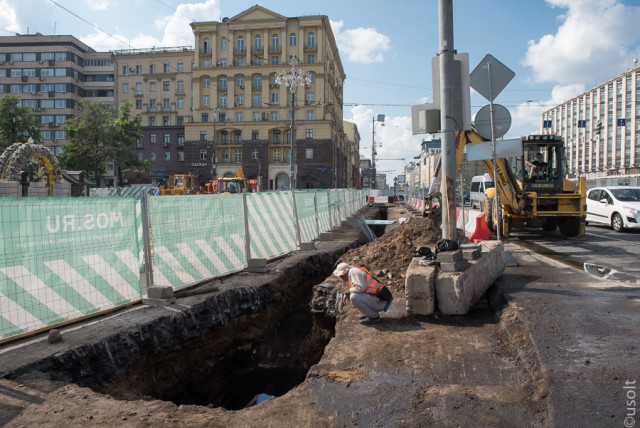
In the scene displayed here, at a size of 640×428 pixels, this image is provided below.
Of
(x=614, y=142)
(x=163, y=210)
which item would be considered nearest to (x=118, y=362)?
(x=163, y=210)

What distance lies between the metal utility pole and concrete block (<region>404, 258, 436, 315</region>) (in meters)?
1.04

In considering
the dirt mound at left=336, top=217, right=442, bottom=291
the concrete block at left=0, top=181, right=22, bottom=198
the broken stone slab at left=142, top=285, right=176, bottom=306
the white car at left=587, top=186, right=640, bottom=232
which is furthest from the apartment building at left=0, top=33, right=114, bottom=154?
the broken stone slab at left=142, top=285, right=176, bottom=306

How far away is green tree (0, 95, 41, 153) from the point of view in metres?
45.9

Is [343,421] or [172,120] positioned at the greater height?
[172,120]

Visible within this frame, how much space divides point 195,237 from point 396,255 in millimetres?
3263

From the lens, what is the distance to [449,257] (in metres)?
5.18

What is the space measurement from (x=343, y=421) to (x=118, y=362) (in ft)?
8.34

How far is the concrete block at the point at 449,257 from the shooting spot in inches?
203

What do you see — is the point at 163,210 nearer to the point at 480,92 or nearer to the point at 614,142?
the point at 480,92

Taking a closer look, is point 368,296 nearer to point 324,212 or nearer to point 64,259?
point 64,259

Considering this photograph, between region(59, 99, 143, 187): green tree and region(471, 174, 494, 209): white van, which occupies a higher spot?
region(59, 99, 143, 187): green tree

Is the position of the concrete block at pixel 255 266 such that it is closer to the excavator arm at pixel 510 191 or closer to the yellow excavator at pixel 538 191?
the yellow excavator at pixel 538 191

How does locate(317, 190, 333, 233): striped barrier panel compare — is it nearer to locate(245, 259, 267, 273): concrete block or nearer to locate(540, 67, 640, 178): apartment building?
locate(245, 259, 267, 273): concrete block

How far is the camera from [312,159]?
6488 cm
